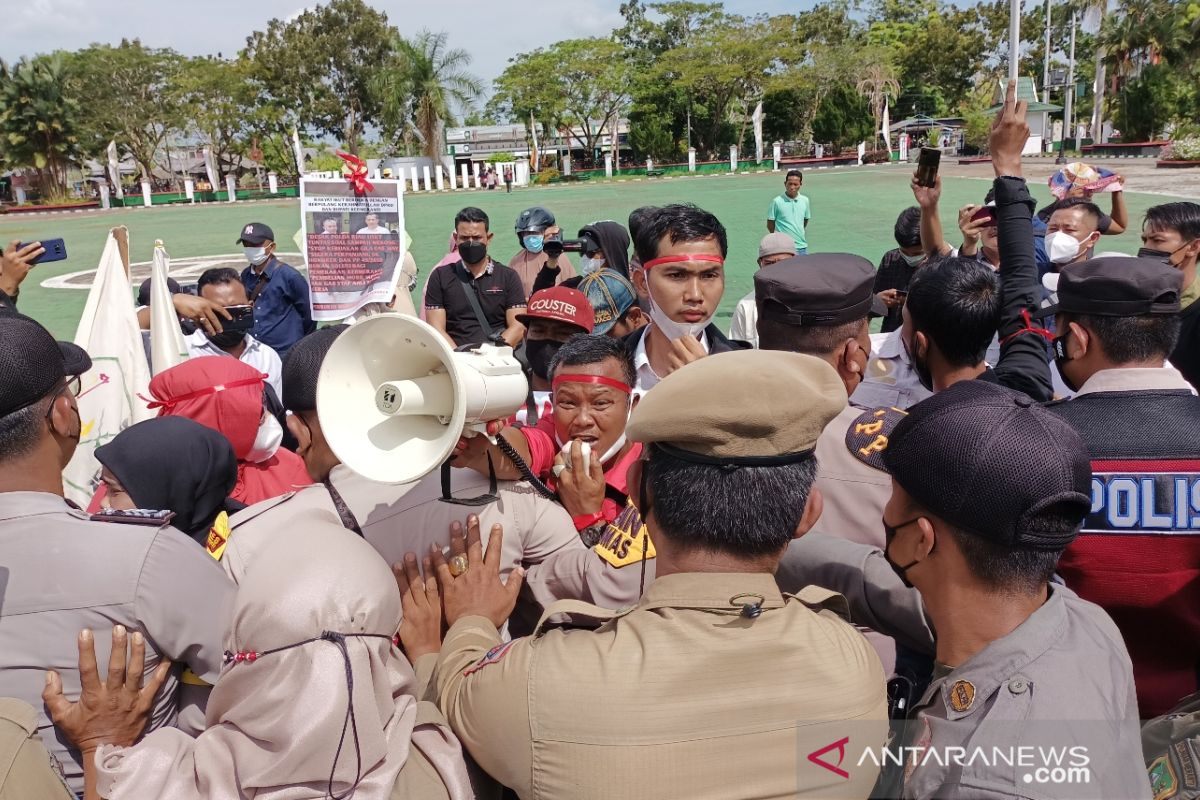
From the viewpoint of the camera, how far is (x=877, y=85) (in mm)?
53375

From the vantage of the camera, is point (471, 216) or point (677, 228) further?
point (471, 216)

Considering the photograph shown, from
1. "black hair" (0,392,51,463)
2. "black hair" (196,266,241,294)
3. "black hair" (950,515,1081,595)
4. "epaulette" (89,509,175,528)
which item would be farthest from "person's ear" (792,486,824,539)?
"black hair" (196,266,241,294)

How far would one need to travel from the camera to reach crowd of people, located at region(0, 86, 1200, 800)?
1370 millimetres

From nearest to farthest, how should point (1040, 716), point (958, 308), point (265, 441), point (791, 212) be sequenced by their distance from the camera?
point (1040, 716) < point (958, 308) < point (265, 441) < point (791, 212)

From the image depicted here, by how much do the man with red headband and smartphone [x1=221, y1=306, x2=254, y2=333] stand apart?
282cm

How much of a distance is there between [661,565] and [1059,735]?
0.69m

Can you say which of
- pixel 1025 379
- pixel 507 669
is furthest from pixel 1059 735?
pixel 1025 379

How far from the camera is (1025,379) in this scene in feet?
8.93

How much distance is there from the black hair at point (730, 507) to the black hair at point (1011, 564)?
0.33 m

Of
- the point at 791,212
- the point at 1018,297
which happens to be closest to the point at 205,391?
the point at 1018,297

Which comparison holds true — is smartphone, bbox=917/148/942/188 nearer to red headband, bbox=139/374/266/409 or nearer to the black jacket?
the black jacket

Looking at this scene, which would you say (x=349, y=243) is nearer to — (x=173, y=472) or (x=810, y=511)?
(x=173, y=472)

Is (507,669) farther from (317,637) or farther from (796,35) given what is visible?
(796,35)

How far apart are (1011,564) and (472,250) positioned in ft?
17.0
